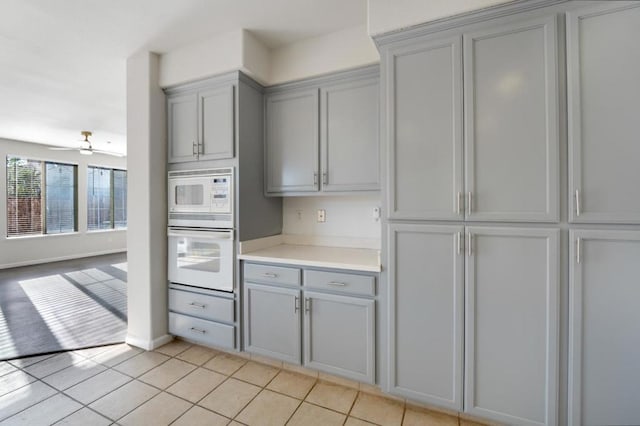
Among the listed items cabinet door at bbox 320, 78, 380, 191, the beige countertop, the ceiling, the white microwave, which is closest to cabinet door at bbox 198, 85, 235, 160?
the white microwave

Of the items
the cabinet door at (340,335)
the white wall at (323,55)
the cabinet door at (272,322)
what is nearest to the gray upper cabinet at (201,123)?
the white wall at (323,55)

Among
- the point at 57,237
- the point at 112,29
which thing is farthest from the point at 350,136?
the point at 57,237

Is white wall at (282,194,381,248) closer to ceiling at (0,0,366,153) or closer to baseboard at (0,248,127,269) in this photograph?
ceiling at (0,0,366,153)

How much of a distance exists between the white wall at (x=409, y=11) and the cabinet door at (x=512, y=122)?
5.8 inches

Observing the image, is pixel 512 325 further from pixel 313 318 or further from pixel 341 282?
pixel 313 318

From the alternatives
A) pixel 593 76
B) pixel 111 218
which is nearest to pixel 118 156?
pixel 111 218

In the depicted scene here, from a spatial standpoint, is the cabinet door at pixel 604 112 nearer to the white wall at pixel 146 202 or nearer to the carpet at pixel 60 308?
the white wall at pixel 146 202

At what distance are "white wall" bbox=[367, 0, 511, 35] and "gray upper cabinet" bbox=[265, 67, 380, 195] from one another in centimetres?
44

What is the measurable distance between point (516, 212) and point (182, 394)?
239cm

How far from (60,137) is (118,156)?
1859 mm

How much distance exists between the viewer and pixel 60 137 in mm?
5574

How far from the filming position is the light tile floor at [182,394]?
1.80m

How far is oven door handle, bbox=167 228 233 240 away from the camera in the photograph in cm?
243

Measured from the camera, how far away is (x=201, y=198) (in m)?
2.56
